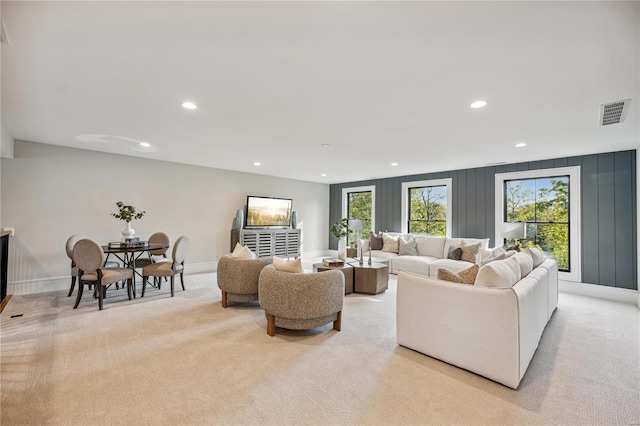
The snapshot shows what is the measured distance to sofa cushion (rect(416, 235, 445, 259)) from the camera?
6461 mm

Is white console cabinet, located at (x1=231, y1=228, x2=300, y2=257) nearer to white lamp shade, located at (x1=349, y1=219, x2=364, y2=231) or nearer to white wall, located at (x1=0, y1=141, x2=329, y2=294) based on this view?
white wall, located at (x1=0, y1=141, x2=329, y2=294)

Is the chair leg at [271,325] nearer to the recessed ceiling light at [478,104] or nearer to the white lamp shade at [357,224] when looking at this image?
the recessed ceiling light at [478,104]

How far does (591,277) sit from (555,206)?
1.34 m

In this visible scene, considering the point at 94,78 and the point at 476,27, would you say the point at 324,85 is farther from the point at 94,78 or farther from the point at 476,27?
the point at 94,78

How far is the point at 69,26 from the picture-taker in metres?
1.87

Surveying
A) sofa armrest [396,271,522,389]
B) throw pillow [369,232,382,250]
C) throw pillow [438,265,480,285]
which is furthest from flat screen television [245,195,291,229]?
throw pillow [438,265,480,285]

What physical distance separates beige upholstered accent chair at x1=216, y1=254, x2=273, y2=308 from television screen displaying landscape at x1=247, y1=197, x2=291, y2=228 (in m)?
3.54

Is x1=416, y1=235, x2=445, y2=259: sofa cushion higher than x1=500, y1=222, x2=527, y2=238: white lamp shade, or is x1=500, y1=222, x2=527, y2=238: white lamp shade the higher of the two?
x1=500, y1=222, x2=527, y2=238: white lamp shade

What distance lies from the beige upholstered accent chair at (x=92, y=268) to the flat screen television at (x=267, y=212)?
3621 mm

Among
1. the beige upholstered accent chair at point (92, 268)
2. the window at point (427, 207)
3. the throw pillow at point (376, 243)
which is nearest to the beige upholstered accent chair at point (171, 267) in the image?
the beige upholstered accent chair at point (92, 268)

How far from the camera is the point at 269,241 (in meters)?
7.59

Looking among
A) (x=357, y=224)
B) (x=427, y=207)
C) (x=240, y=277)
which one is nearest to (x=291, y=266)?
(x=240, y=277)

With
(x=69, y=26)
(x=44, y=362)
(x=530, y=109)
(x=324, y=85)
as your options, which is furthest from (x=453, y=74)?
(x=44, y=362)

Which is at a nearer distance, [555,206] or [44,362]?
[44,362]
